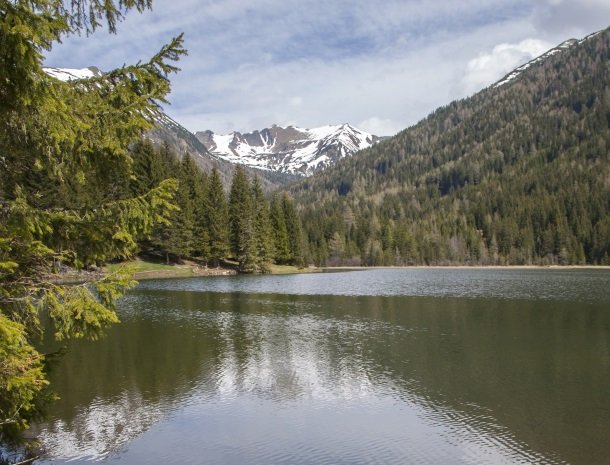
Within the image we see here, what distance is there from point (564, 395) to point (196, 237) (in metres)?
75.0

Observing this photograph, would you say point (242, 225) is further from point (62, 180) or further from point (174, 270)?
point (62, 180)

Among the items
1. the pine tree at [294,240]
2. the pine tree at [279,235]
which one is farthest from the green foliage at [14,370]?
the pine tree at [294,240]

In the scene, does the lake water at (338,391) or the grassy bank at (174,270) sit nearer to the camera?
the lake water at (338,391)

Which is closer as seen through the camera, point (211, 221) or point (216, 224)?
point (216, 224)

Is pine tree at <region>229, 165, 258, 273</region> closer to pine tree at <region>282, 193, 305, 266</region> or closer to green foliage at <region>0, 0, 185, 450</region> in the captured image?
pine tree at <region>282, 193, 305, 266</region>

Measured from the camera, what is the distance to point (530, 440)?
1573cm

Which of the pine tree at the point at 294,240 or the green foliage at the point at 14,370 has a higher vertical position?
the pine tree at the point at 294,240

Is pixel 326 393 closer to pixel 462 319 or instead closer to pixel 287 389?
pixel 287 389

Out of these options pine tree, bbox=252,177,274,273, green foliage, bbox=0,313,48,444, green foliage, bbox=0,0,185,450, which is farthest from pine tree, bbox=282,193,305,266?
green foliage, bbox=0,313,48,444

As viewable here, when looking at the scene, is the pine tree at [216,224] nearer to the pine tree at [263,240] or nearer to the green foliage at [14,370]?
the pine tree at [263,240]

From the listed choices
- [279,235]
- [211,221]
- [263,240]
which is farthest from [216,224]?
[279,235]

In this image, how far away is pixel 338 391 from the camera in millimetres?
20844

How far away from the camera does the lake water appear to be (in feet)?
49.5

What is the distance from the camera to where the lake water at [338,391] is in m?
15.1
